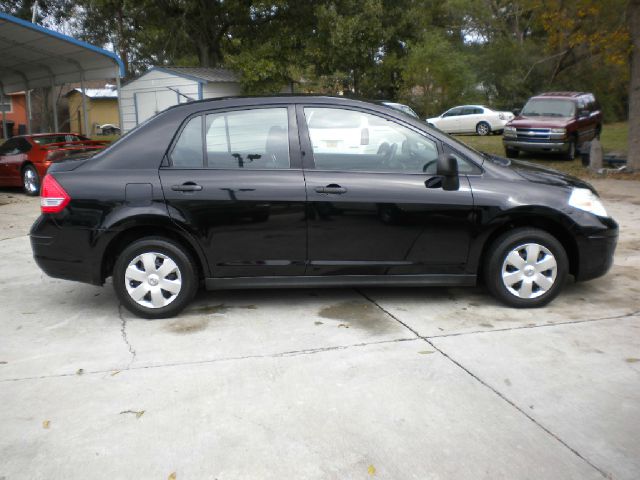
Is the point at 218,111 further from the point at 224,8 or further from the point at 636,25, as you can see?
the point at 224,8

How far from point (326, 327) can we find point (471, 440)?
181 cm

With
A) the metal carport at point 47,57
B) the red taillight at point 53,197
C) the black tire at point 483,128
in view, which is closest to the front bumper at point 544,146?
the black tire at point 483,128

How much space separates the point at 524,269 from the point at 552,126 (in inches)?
499

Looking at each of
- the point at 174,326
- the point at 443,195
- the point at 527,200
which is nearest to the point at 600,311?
the point at 527,200

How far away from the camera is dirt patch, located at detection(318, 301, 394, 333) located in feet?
15.7

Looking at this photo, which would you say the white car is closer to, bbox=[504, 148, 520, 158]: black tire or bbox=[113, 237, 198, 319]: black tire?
bbox=[504, 148, 520, 158]: black tire

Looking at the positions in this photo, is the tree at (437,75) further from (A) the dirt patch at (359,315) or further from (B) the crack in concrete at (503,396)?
(B) the crack in concrete at (503,396)

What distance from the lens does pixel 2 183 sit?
13477 mm

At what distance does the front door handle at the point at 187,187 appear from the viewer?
481 cm

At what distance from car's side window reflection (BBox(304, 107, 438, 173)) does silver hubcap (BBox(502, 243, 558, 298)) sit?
3.34 feet

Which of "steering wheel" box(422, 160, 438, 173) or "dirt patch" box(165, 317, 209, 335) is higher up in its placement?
"steering wheel" box(422, 160, 438, 173)

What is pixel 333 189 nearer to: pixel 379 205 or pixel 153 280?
pixel 379 205

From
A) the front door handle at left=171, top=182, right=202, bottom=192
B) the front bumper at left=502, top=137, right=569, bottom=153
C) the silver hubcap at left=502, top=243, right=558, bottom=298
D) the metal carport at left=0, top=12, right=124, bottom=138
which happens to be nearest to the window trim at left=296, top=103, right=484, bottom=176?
the silver hubcap at left=502, top=243, right=558, bottom=298

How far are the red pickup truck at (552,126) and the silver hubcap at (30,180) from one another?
39.0 feet
